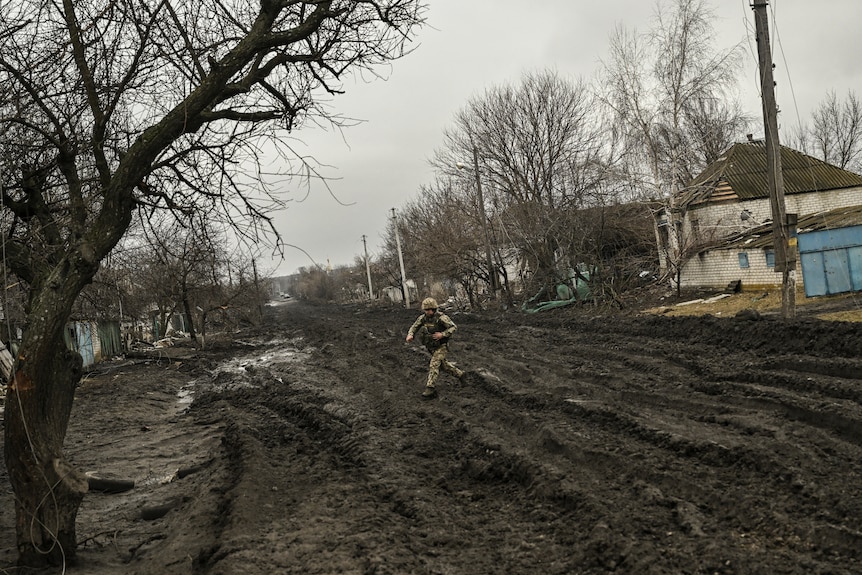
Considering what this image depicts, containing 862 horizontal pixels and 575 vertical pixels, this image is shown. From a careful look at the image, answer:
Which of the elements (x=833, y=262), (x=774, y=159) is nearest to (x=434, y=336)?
(x=774, y=159)

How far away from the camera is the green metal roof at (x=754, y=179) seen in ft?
92.4

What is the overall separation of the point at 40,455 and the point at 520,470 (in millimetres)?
4021

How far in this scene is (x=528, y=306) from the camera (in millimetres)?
29781

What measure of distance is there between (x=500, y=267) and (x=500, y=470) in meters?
28.0

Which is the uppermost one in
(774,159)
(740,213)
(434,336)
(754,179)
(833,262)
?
(754,179)

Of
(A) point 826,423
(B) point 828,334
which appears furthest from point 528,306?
(A) point 826,423

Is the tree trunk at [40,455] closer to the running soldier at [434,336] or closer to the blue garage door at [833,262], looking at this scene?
the running soldier at [434,336]

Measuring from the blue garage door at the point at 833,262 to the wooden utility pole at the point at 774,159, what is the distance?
5.26 meters

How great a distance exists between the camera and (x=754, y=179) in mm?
28719

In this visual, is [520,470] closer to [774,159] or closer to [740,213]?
[774,159]

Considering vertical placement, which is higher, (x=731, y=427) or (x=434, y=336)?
(x=434, y=336)

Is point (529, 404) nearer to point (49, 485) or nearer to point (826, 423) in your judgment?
point (826, 423)

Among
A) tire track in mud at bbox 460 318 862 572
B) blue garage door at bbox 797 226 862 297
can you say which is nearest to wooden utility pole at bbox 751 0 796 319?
tire track in mud at bbox 460 318 862 572

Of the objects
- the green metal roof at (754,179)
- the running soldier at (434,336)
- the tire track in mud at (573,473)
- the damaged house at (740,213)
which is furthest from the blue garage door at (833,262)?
the running soldier at (434,336)
